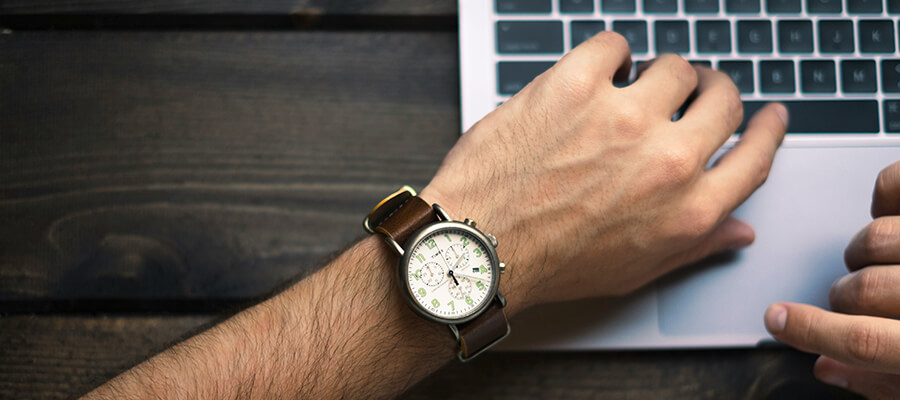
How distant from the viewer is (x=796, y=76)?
0.78m

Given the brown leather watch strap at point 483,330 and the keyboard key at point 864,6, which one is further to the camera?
the keyboard key at point 864,6

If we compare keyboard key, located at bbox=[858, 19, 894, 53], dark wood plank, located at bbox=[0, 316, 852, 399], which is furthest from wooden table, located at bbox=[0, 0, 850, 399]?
keyboard key, located at bbox=[858, 19, 894, 53]

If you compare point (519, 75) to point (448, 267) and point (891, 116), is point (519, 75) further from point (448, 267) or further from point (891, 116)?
point (891, 116)

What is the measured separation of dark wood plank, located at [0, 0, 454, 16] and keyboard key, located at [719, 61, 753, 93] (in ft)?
1.56

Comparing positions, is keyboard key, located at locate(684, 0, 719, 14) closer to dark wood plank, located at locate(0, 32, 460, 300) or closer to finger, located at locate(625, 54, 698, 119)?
finger, located at locate(625, 54, 698, 119)

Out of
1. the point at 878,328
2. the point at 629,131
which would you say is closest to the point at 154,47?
the point at 629,131

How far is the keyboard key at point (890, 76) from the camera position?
0.78 metres

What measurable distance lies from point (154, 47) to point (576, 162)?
626 mm

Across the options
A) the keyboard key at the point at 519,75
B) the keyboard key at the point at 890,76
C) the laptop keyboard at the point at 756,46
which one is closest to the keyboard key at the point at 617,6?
the laptop keyboard at the point at 756,46

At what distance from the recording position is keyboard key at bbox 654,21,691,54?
30.7 inches

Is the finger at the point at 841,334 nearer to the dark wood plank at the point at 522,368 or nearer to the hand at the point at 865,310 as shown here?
the hand at the point at 865,310

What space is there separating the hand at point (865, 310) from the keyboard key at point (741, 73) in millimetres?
192

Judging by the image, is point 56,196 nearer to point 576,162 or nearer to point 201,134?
point 201,134

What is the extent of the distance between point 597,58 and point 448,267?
1.02 feet
